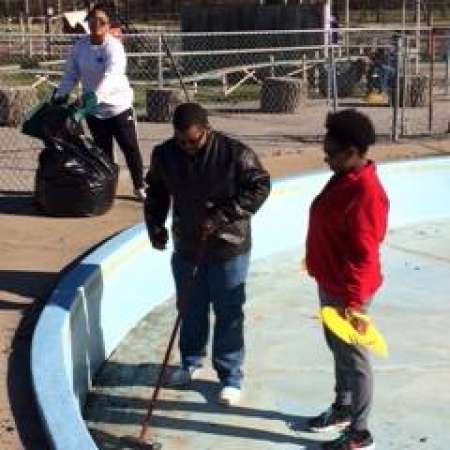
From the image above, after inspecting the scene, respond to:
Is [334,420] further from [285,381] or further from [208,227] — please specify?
[208,227]

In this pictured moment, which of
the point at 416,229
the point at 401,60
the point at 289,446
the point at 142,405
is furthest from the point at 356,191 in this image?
the point at 401,60

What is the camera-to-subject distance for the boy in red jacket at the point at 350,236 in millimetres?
3996

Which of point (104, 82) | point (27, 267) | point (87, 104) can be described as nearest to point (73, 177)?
point (87, 104)

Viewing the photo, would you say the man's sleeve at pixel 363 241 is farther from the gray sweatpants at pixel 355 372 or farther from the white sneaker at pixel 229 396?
the white sneaker at pixel 229 396

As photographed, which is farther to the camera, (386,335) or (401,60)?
(401,60)

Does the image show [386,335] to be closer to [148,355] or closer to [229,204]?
[148,355]

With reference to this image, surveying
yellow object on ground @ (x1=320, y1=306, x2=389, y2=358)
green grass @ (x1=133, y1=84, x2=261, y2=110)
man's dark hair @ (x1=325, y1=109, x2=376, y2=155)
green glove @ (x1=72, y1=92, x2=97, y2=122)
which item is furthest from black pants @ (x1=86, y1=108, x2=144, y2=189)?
green grass @ (x1=133, y1=84, x2=261, y2=110)

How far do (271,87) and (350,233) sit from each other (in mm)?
11966

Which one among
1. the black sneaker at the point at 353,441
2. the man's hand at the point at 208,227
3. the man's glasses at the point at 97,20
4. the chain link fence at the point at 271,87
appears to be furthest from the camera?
the chain link fence at the point at 271,87

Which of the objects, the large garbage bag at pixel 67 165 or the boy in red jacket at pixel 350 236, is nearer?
the boy in red jacket at pixel 350 236

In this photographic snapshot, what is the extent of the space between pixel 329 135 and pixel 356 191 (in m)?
0.25

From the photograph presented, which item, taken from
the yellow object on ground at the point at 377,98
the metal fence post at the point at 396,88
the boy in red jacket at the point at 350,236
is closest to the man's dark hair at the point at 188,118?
the boy in red jacket at the point at 350,236

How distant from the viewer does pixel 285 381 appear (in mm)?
5215

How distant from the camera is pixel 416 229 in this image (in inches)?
344
